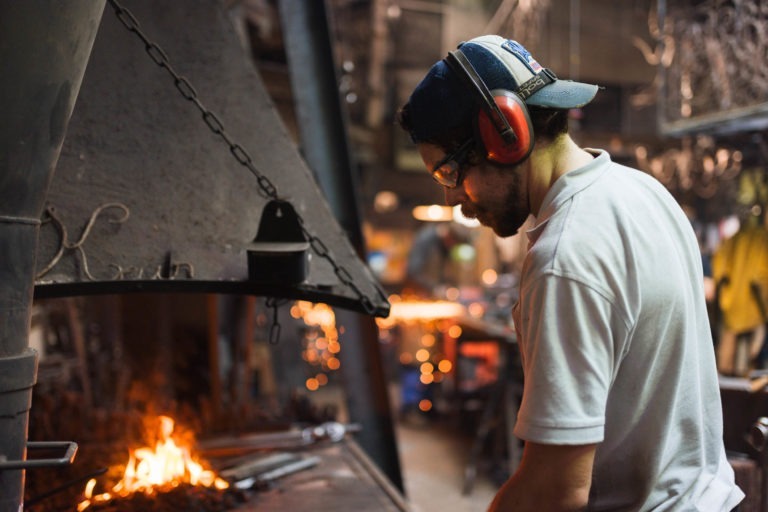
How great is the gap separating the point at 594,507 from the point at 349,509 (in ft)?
5.31

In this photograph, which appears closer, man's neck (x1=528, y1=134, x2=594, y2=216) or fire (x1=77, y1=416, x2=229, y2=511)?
man's neck (x1=528, y1=134, x2=594, y2=216)

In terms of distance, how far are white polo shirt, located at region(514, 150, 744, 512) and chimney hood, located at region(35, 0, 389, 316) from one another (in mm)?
1421

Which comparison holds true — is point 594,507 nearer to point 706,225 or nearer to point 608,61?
point 706,225

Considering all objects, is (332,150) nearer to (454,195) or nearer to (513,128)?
(454,195)

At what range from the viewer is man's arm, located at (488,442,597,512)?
1.41 m

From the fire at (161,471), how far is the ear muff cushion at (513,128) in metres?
2.28

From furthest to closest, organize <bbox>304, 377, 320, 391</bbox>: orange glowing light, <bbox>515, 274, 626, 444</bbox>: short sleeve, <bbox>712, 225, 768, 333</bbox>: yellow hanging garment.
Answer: <bbox>304, 377, 320, 391</bbox>: orange glowing light < <bbox>712, 225, 768, 333</bbox>: yellow hanging garment < <bbox>515, 274, 626, 444</bbox>: short sleeve

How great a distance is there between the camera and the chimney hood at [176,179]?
261cm

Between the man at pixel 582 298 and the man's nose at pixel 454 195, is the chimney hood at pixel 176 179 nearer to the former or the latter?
the man's nose at pixel 454 195

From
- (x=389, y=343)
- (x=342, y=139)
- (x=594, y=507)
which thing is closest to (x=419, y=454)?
(x=389, y=343)

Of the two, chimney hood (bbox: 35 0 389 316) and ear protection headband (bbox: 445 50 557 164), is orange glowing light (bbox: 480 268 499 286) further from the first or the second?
ear protection headband (bbox: 445 50 557 164)

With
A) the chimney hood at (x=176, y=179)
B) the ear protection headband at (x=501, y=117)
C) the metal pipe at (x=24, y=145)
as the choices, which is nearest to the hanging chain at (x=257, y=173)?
the chimney hood at (x=176, y=179)

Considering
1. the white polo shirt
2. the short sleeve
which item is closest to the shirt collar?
the white polo shirt

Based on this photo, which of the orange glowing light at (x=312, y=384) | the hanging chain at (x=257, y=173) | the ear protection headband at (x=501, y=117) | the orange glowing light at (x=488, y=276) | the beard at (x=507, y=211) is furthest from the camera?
Result: the orange glowing light at (x=488, y=276)
